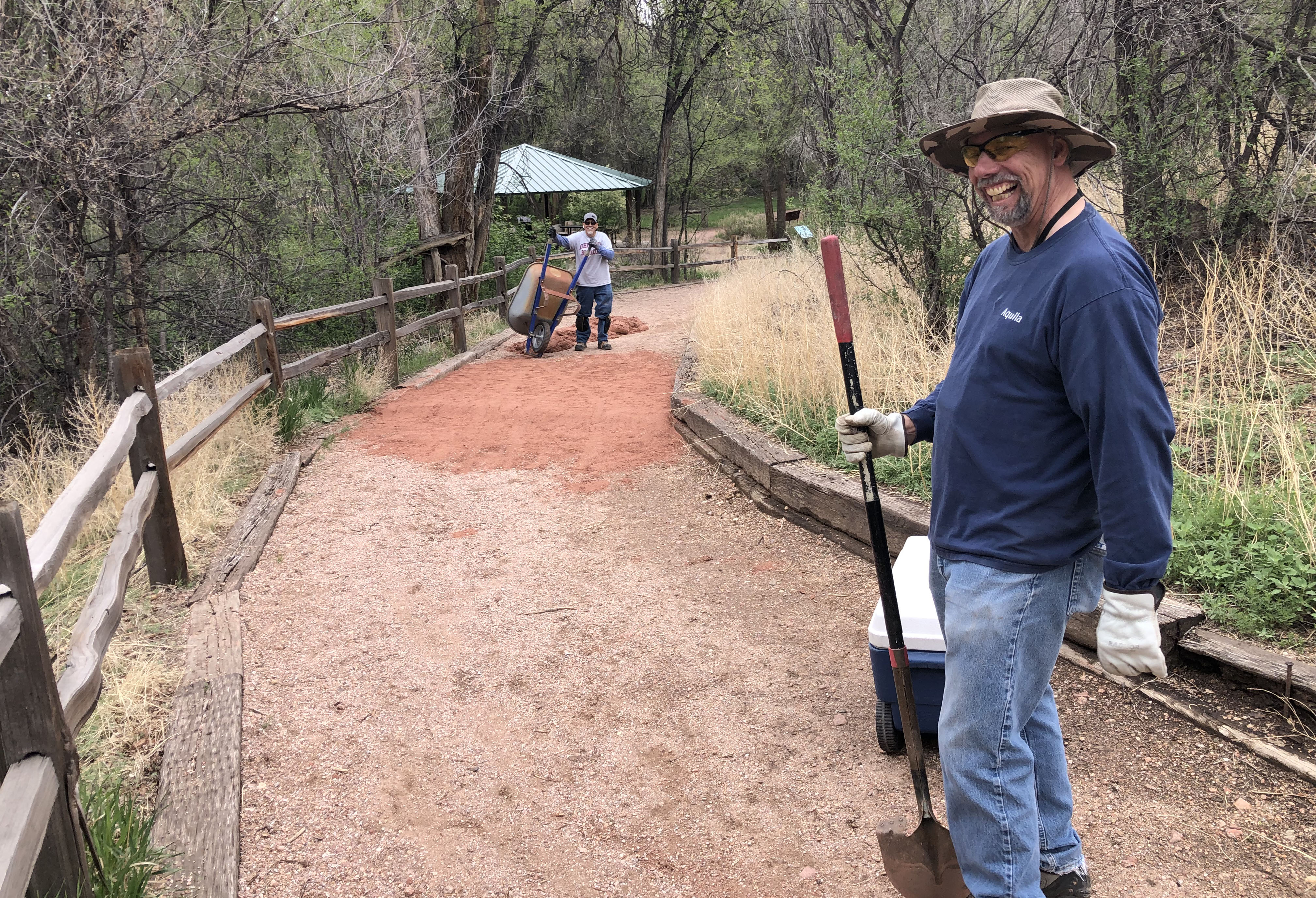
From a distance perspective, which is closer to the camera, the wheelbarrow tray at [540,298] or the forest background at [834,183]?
the forest background at [834,183]

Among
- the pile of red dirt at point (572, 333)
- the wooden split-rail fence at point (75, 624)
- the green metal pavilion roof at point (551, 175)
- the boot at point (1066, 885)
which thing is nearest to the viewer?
the wooden split-rail fence at point (75, 624)

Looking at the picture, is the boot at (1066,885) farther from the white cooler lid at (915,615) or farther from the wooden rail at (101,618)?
the wooden rail at (101,618)

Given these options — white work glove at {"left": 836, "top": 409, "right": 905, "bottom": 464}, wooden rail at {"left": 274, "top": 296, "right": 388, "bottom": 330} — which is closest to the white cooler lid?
white work glove at {"left": 836, "top": 409, "right": 905, "bottom": 464}

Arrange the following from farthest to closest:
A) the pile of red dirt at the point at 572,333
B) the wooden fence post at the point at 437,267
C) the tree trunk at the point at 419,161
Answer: the wooden fence post at the point at 437,267
the tree trunk at the point at 419,161
the pile of red dirt at the point at 572,333

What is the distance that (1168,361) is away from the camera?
6.20 meters

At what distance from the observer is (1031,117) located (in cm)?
209

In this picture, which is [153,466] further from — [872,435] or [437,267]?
[437,267]

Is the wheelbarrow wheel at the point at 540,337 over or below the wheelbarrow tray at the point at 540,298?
below

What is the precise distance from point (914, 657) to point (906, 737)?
52 cm

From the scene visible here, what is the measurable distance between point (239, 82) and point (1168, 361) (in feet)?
26.0

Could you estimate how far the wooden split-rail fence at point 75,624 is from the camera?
2.08 meters

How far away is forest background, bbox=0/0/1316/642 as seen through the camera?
16.9 ft

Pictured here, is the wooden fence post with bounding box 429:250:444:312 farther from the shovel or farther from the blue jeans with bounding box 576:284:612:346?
the shovel

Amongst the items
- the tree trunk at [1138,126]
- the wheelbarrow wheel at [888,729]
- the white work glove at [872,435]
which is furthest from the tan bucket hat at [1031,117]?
the tree trunk at [1138,126]
